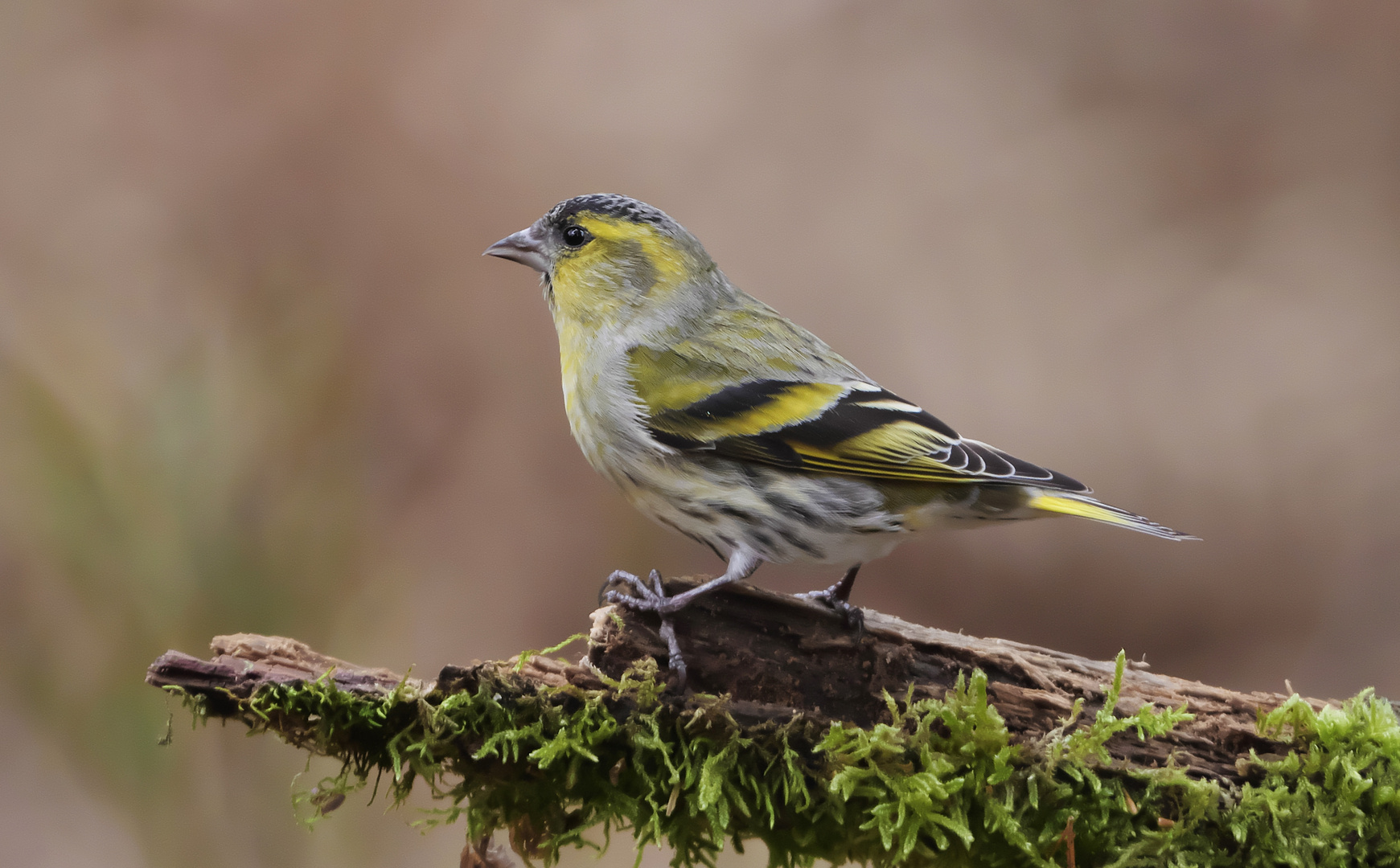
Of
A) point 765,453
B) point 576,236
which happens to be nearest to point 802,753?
point 765,453

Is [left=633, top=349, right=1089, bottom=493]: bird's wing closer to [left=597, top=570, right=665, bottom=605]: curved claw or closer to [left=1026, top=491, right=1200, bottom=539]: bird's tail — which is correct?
[left=1026, top=491, right=1200, bottom=539]: bird's tail

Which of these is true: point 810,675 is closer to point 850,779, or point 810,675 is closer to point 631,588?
point 850,779

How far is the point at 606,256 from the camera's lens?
2844 mm

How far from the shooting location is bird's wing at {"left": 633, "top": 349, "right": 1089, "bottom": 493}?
239 cm

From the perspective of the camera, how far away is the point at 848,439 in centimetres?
243

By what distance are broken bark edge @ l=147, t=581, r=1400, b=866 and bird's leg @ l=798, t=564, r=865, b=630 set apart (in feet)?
0.46

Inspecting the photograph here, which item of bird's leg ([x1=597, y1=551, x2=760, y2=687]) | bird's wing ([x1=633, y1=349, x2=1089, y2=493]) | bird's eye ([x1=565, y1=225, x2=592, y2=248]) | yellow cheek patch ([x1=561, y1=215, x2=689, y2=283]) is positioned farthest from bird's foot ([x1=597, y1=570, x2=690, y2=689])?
→ bird's eye ([x1=565, y1=225, x2=592, y2=248])

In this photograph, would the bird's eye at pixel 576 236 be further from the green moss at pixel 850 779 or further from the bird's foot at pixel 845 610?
the green moss at pixel 850 779

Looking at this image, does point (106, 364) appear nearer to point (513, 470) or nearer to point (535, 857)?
point (513, 470)

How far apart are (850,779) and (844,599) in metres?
0.84

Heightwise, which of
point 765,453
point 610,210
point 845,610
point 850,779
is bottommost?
point 850,779

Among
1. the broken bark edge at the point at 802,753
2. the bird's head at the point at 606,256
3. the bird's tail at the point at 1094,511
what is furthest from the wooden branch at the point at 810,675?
the bird's head at the point at 606,256

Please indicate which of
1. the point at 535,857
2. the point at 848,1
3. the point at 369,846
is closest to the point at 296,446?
the point at 369,846

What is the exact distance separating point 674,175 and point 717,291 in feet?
6.23
